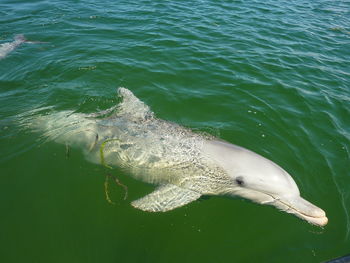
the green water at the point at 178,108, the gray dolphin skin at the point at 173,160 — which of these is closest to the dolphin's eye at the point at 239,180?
the gray dolphin skin at the point at 173,160

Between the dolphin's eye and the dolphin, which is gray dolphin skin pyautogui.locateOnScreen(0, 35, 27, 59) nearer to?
the dolphin

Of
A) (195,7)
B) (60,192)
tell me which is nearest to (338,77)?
(195,7)

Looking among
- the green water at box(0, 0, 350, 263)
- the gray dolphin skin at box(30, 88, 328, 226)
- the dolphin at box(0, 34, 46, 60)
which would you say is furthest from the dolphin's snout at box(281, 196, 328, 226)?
the dolphin at box(0, 34, 46, 60)

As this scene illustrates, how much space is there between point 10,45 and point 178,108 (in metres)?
6.85

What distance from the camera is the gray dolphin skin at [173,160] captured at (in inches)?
197

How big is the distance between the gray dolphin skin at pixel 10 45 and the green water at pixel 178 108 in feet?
1.01

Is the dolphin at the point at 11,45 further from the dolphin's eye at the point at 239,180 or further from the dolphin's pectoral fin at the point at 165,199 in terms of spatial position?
the dolphin's eye at the point at 239,180

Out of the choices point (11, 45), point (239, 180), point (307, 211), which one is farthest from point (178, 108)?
point (11, 45)

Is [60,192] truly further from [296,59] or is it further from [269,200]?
[296,59]

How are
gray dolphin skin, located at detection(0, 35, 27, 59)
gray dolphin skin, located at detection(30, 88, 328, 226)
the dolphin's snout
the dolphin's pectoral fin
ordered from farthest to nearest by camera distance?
gray dolphin skin, located at detection(0, 35, 27, 59)
the dolphin's pectoral fin
gray dolphin skin, located at detection(30, 88, 328, 226)
the dolphin's snout

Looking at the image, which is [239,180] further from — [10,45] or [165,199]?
[10,45]

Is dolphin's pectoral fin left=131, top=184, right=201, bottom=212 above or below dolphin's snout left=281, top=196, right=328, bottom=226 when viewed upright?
below

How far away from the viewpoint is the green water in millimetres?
5039

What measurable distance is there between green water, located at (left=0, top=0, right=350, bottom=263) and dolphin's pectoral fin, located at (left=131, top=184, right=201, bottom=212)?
0.29m
